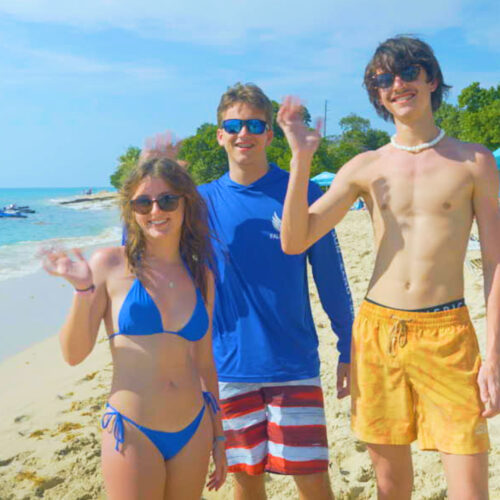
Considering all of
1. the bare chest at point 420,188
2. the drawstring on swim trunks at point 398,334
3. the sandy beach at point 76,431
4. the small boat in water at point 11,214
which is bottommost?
the sandy beach at point 76,431

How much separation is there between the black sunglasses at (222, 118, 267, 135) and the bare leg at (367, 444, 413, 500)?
5.67 feet

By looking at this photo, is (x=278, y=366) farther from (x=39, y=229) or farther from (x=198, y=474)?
(x=39, y=229)

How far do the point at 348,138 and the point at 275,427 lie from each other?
65.6 meters

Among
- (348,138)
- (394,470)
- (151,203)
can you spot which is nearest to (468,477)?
(394,470)

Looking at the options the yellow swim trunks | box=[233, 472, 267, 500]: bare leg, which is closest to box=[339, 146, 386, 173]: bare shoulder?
the yellow swim trunks

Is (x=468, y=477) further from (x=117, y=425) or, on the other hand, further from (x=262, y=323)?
(x=117, y=425)

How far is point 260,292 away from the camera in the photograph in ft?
9.59

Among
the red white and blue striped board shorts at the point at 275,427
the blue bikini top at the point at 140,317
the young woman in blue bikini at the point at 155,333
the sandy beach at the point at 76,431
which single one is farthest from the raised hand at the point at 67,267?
the sandy beach at the point at 76,431

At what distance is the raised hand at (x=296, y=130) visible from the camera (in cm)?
248

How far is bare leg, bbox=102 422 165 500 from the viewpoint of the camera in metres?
2.13

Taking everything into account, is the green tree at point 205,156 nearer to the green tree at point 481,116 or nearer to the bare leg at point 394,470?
the green tree at point 481,116

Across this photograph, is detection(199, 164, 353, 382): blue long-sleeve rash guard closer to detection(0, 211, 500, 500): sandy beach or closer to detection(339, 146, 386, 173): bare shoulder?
detection(339, 146, 386, 173): bare shoulder

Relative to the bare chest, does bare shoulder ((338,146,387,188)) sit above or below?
above

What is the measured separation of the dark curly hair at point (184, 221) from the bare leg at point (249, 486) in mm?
1156
